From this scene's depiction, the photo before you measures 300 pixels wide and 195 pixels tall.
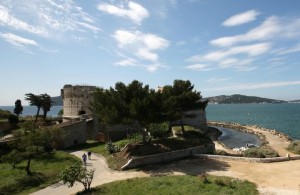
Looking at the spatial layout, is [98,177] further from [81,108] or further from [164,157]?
[81,108]

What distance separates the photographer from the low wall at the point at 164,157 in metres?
27.9

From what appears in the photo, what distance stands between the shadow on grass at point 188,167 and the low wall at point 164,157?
75 cm

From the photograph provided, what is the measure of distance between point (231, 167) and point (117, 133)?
24.7 m

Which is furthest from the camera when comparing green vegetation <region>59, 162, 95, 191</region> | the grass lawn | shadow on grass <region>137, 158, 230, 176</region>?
shadow on grass <region>137, 158, 230, 176</region>

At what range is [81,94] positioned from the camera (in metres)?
54.4

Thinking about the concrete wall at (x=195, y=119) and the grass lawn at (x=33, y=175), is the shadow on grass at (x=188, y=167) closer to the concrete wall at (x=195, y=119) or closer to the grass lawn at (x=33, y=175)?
the grass lawn at (x=33, y=175)

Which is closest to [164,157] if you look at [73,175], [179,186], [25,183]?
[179,186]

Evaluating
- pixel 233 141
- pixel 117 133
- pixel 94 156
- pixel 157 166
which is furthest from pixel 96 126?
pixel 233 141

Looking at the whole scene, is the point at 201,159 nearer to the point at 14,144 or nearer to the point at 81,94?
the point at 14,144

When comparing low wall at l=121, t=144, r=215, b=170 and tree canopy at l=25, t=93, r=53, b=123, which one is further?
tree canopy at l=25, t=93, r=53, b=123

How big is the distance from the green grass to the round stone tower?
32.2 metres

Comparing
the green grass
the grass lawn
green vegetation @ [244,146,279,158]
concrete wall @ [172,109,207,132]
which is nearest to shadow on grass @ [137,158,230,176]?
the green grass

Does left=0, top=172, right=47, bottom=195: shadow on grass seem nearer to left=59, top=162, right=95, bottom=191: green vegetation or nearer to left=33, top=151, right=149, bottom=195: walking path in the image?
left=33, top=151, right=149, bottom=195: walking path

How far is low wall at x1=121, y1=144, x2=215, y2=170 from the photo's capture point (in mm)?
27938
